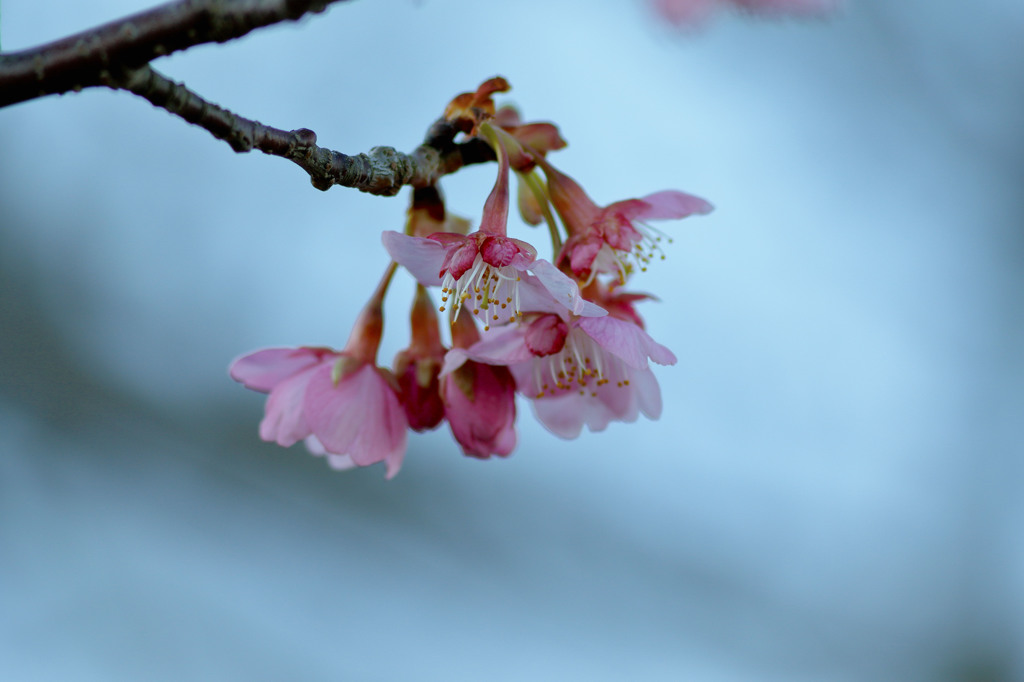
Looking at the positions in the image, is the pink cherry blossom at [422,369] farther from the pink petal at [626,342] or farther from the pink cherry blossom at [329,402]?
the pink petal at [626,342]

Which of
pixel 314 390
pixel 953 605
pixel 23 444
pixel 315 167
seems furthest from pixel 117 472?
pixel 953 605

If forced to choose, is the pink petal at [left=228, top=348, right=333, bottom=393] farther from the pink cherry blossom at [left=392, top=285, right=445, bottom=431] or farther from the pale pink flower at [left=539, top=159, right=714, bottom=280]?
the pale pink flower at [left=539, top=159, right=714, bottom=280]

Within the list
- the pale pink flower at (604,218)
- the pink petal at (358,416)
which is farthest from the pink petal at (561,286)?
the pink petal at (358,416)

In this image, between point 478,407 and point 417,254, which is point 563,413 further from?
point 417,254

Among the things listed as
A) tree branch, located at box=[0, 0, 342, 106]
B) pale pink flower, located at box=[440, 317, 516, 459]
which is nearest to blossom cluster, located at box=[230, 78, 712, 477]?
pale pink flower, located at box=[440, 317, 516, 459]

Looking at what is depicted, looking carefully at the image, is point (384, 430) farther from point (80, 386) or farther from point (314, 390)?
point (80, 386)

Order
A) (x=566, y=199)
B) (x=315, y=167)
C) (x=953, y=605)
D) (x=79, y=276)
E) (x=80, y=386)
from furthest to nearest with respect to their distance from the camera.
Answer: (x=953, y=605) < (x=79, y=276) < (x=80, y=386) < (x=566, y=199) < (x=315, y=167)
